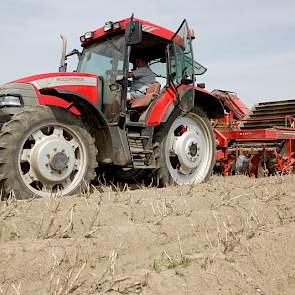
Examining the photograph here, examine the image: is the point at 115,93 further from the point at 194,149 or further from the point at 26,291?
the point at 26,291

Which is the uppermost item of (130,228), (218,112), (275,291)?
(218,112)

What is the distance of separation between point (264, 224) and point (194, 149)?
7.30 ft

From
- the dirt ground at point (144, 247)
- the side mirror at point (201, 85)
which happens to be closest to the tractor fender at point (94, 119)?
the dirt ground at point (144, 247)

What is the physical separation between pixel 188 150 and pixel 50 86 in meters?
2.00

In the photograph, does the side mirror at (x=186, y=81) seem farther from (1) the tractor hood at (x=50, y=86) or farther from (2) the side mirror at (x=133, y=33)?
(1) the tractor hood at (x=50, y=86)

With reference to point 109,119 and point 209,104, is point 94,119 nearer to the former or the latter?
point 109,119

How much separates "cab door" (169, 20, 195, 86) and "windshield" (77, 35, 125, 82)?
2.56 feet

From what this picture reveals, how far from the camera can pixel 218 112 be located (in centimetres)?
610

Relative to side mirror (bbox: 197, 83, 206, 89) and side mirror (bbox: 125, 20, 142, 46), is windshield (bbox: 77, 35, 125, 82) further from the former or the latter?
side mirror (bbox: 197, 83, 206, 89)

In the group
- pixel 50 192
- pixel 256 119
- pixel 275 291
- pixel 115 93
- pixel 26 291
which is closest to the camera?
pixel 26 291

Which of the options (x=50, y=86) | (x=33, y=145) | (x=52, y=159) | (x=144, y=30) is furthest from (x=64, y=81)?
(x=144, y=30)

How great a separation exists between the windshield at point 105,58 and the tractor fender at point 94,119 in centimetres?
67

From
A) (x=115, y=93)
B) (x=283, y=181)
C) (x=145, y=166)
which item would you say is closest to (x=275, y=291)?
(x=145, y=166)

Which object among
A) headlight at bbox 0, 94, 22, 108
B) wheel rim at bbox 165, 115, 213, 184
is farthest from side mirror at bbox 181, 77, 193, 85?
headlight at bbox 0, 94, 22, 108
